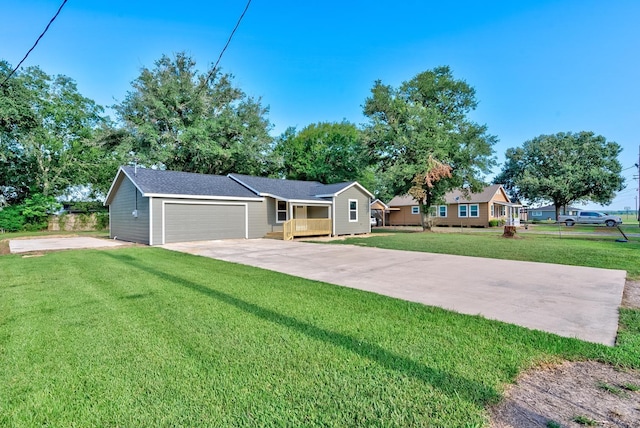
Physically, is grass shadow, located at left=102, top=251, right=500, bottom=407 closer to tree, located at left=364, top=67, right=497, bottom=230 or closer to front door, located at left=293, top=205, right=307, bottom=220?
front door, located at left=293, top=205, right=307, bottom=220

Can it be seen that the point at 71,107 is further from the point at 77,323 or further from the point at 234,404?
the point at 234,404

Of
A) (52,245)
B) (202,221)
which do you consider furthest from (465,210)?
(52,245)

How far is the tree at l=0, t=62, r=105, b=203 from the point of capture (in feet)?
77.7

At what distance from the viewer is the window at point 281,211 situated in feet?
60.5

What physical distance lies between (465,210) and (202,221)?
25.2 meters

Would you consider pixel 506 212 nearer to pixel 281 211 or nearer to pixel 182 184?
pixel 281 211

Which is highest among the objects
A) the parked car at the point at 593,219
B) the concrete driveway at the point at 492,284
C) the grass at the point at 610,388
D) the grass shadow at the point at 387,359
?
the parked car at the point at 593,219

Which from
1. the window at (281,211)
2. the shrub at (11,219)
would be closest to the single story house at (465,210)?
the window at (281,211)

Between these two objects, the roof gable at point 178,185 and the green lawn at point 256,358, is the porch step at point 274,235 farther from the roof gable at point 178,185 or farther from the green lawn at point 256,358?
the green lawn at point 256,358

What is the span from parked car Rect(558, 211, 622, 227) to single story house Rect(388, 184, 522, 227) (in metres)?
4.39

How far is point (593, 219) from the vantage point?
30.0 m

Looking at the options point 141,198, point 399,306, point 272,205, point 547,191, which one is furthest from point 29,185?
point 547,191

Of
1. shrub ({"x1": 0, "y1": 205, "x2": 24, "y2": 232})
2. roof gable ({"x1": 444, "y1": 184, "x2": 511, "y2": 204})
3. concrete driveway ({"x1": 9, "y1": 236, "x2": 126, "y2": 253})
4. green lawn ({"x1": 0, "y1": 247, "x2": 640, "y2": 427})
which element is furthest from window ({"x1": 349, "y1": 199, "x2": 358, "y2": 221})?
shrub ({"x1": 0, "y1": 205, "x2": 24, "y2": 232})

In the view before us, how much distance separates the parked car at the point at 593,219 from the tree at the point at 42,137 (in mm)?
43708
